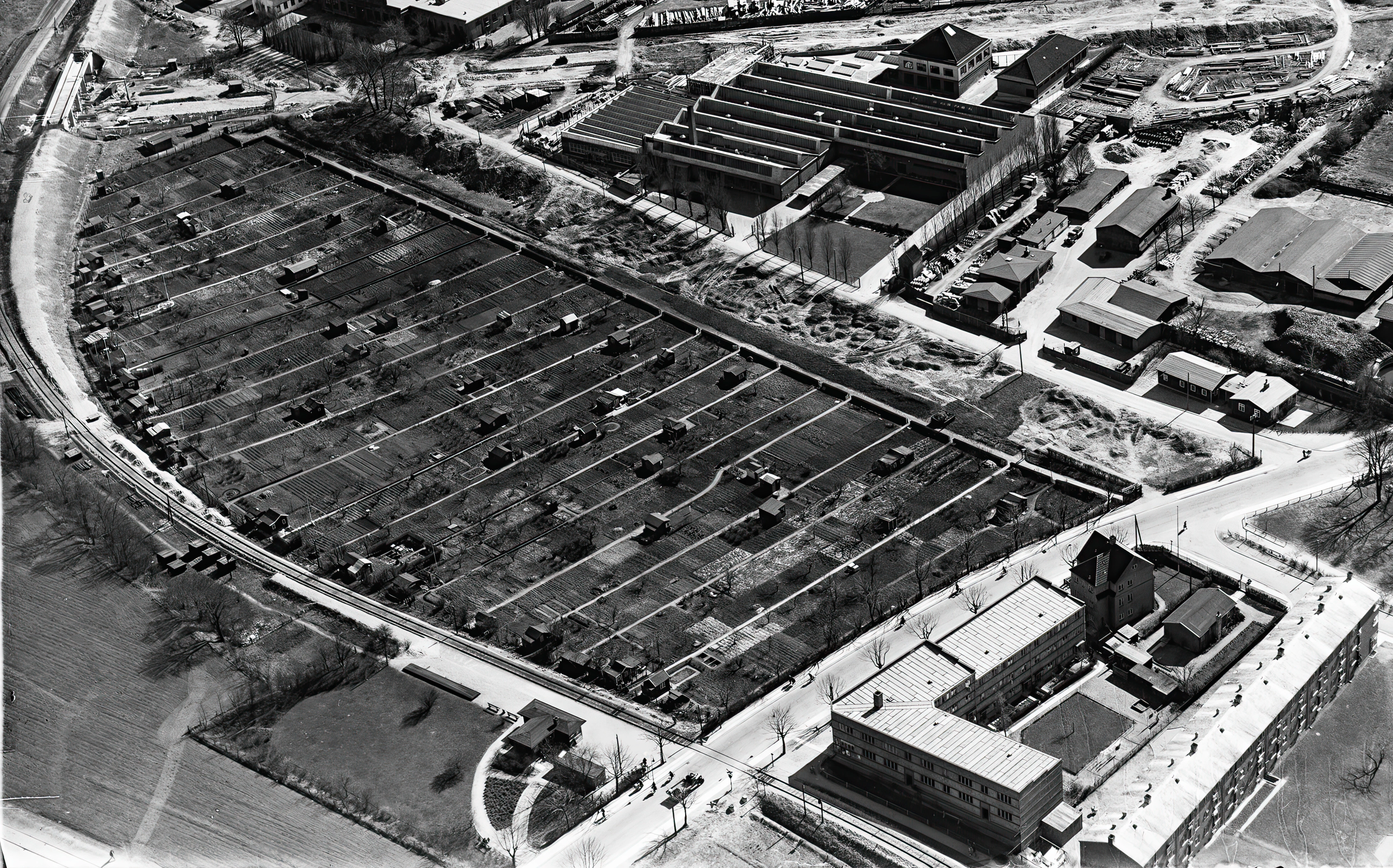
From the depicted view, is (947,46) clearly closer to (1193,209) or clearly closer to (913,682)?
(1193,209)

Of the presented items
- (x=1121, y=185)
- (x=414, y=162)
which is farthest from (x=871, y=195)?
(x=414, y=162)

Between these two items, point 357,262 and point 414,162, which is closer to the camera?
point 357,262

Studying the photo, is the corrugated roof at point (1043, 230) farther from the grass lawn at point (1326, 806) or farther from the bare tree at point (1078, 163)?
the grass lawn at point (1326, 806)

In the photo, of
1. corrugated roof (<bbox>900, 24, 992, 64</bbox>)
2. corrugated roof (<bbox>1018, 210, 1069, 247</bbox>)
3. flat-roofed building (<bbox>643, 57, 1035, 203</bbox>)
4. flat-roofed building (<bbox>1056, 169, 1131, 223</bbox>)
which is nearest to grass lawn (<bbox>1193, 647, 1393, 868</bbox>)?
corrugated roof (<bbox>1018, 210, 1069, 247</bbox>)

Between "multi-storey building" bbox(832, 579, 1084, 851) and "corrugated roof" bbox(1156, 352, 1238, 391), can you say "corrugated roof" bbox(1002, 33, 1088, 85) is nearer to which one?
"corrugated roof" bbox(1156, 352, 1238, 391)

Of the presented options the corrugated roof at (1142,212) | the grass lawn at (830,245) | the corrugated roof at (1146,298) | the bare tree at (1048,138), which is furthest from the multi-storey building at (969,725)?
the bare tree at (1048,138)

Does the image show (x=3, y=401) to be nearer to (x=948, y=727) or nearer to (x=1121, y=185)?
(x=948, y=727)
